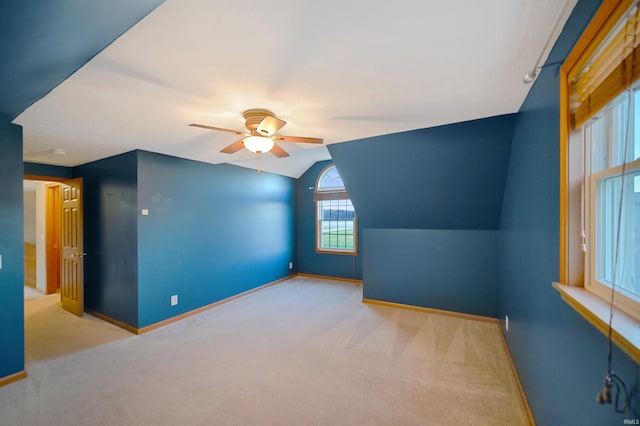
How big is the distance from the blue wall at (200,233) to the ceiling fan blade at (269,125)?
7.03ft

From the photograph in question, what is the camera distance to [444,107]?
204 centimetres

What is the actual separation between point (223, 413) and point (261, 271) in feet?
10.3

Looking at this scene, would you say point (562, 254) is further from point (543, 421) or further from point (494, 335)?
point (494, 335)

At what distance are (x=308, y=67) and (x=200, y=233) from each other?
3141 mm

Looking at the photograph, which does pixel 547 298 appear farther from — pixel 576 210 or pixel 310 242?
pixel 310 242

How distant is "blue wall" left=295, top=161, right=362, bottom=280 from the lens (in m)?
5.54

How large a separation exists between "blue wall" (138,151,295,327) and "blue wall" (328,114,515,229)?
6.51 ft

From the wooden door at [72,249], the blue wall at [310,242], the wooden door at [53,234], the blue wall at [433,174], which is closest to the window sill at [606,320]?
the blue wall at [433,174]

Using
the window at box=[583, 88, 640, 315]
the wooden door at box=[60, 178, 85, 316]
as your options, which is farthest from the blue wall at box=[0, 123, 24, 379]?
the window at box=[583, 88, 640, 315]

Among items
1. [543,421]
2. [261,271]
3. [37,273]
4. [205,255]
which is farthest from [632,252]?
[37,273]

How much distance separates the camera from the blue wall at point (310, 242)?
5.54m

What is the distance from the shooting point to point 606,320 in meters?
0.80

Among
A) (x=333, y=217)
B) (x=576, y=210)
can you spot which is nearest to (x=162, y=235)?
(x=333, y=217)

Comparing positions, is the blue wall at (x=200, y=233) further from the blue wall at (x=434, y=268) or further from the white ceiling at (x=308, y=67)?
the blue wall at (x=434, y=268)
